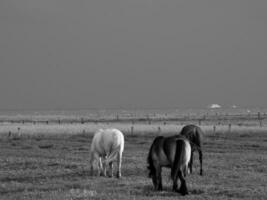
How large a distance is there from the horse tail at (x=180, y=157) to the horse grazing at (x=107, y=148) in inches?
167

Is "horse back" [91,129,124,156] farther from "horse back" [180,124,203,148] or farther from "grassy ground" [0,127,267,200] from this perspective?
"horse back" [180,124,203,148]

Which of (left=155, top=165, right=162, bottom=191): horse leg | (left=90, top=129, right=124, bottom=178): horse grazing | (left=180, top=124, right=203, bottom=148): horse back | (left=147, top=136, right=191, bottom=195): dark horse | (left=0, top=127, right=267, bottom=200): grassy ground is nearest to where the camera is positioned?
(left=0, top=127, right=267, bottom=200): grassy ground

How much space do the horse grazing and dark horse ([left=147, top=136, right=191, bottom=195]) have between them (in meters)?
3.32

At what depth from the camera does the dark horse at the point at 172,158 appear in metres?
15.3

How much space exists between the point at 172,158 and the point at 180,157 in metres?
0.38

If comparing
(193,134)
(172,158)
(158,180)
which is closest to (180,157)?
(172,158)

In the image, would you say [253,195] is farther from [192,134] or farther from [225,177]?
[192,134]

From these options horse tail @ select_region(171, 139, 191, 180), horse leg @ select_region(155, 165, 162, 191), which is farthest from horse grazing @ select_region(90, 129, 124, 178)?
horse tail @ select_region(171, 139, 191, 180)

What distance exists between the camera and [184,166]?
51.0 ft

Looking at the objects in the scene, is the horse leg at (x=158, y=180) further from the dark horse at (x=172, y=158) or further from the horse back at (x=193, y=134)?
the horse back at (x=193, y=134)

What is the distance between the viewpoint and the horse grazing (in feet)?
64.5

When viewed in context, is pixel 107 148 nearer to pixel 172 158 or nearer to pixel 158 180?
pixel 158 180

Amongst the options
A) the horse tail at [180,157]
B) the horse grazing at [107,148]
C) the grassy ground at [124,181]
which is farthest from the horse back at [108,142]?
the horse tail at [180,157]

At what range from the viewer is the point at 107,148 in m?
19.9
